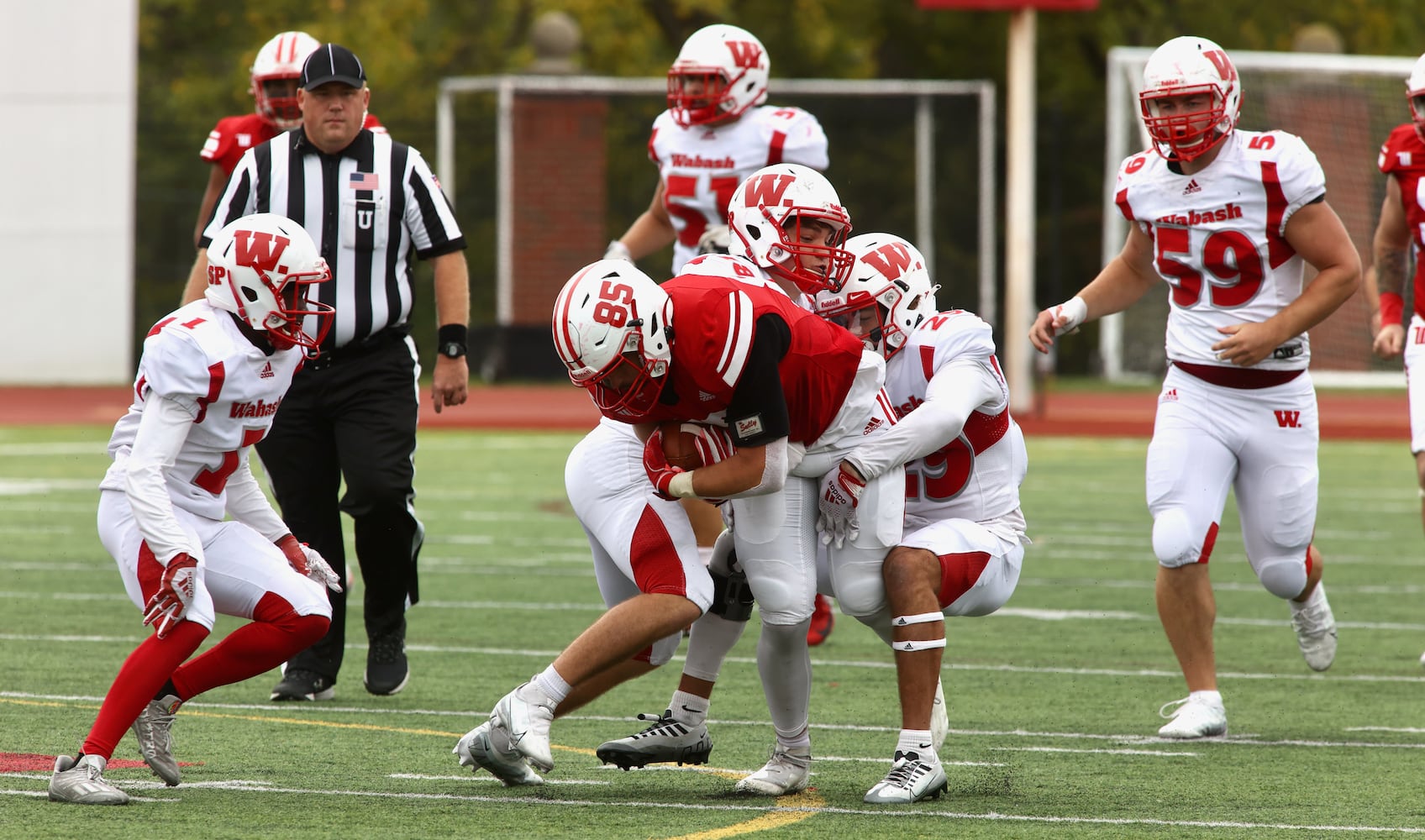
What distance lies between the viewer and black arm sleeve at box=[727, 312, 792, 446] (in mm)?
4309

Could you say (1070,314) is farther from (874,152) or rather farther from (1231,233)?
(874,152)

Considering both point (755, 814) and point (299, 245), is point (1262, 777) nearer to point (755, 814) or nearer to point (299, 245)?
point (755, 814)

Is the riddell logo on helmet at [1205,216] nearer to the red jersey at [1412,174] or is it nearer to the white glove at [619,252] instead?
the red jersey at [1412,174]

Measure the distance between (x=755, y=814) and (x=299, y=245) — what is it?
1693mm

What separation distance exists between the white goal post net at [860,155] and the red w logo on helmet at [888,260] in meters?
16.8

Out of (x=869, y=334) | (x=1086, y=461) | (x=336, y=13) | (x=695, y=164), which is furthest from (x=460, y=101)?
(x=869, y=334)

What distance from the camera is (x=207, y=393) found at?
179 inches

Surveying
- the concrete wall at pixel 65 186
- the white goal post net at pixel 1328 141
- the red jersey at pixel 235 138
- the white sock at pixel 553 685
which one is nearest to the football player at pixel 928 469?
the white sock at pixel 553 685

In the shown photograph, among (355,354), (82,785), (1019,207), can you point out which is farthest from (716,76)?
(1019,207)

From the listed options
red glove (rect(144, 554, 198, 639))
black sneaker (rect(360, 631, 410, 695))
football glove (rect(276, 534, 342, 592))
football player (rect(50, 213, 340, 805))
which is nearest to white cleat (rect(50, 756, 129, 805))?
football player (rect(50, 213, 340, 805))

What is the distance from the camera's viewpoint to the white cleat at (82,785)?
436 cm

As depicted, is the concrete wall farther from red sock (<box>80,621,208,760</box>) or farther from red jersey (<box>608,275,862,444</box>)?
red jersey (<box>608,275,862,444</box>)

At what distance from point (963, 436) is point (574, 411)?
1423 cm

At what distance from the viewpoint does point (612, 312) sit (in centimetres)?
421
